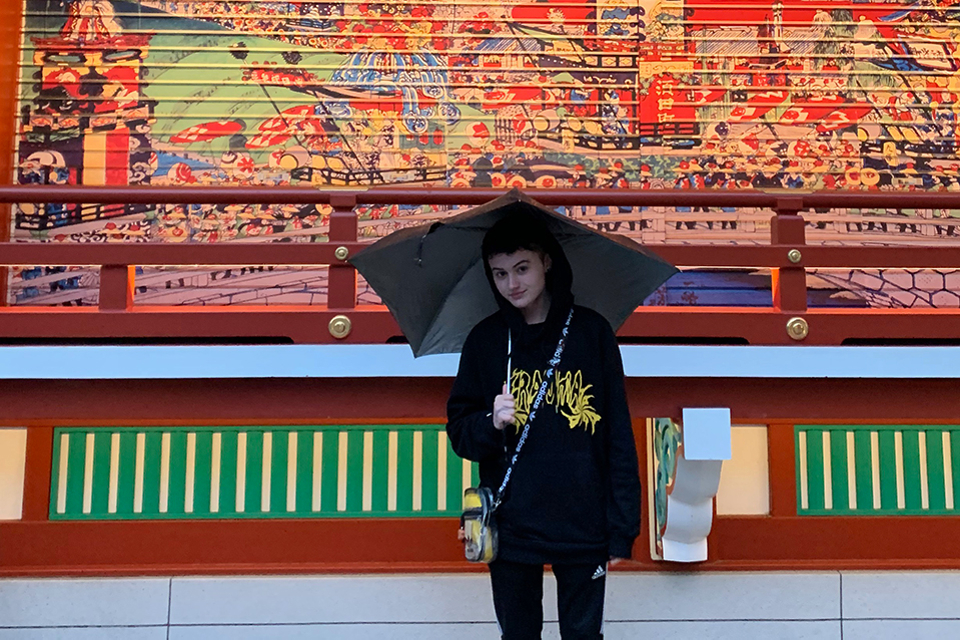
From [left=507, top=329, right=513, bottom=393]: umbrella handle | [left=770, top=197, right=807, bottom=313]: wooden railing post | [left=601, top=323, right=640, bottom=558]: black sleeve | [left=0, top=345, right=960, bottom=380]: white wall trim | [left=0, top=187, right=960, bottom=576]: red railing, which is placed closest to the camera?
[left=601, top=323, right=640, bottom=558]: black sleeve

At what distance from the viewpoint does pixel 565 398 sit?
2.12 meters

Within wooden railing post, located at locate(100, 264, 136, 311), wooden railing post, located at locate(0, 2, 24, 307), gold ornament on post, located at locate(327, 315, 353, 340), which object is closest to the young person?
gold ornament on post, located at locate(327, 315, 353, 340)

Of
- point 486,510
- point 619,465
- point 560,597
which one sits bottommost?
point 560,597

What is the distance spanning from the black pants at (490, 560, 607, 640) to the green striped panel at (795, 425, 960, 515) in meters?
2.05

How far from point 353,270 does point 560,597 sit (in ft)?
5.57

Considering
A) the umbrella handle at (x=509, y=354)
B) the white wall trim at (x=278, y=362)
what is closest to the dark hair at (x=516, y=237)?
the umbrella handle at (x=509, y=354)

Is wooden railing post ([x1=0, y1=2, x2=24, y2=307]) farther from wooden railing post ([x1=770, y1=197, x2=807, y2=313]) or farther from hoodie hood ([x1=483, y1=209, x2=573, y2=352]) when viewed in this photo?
wooden railing post ([x1=770, y1=197, x2=807, y2=313])

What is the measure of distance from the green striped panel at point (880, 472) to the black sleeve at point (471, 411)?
2.26 metres

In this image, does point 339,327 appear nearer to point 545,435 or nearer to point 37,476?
point 545,435

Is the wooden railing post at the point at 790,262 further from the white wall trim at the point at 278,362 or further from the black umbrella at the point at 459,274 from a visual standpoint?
the black umbrella at the point at 459,274

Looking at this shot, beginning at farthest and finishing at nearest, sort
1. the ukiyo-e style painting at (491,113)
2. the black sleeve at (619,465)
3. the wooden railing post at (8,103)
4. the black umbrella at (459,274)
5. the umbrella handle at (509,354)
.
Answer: the ukiyo-e style painting at (491,113) < the wooden railing post at (8,103) < the black umbrella at (459,274) < the umbrella handle at (509,354) < the black sleeve at (619,465)

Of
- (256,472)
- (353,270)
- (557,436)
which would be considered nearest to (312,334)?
(353,270)

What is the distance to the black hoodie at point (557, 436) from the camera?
2.06 m

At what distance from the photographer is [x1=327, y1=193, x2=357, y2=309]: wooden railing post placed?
338 cm
